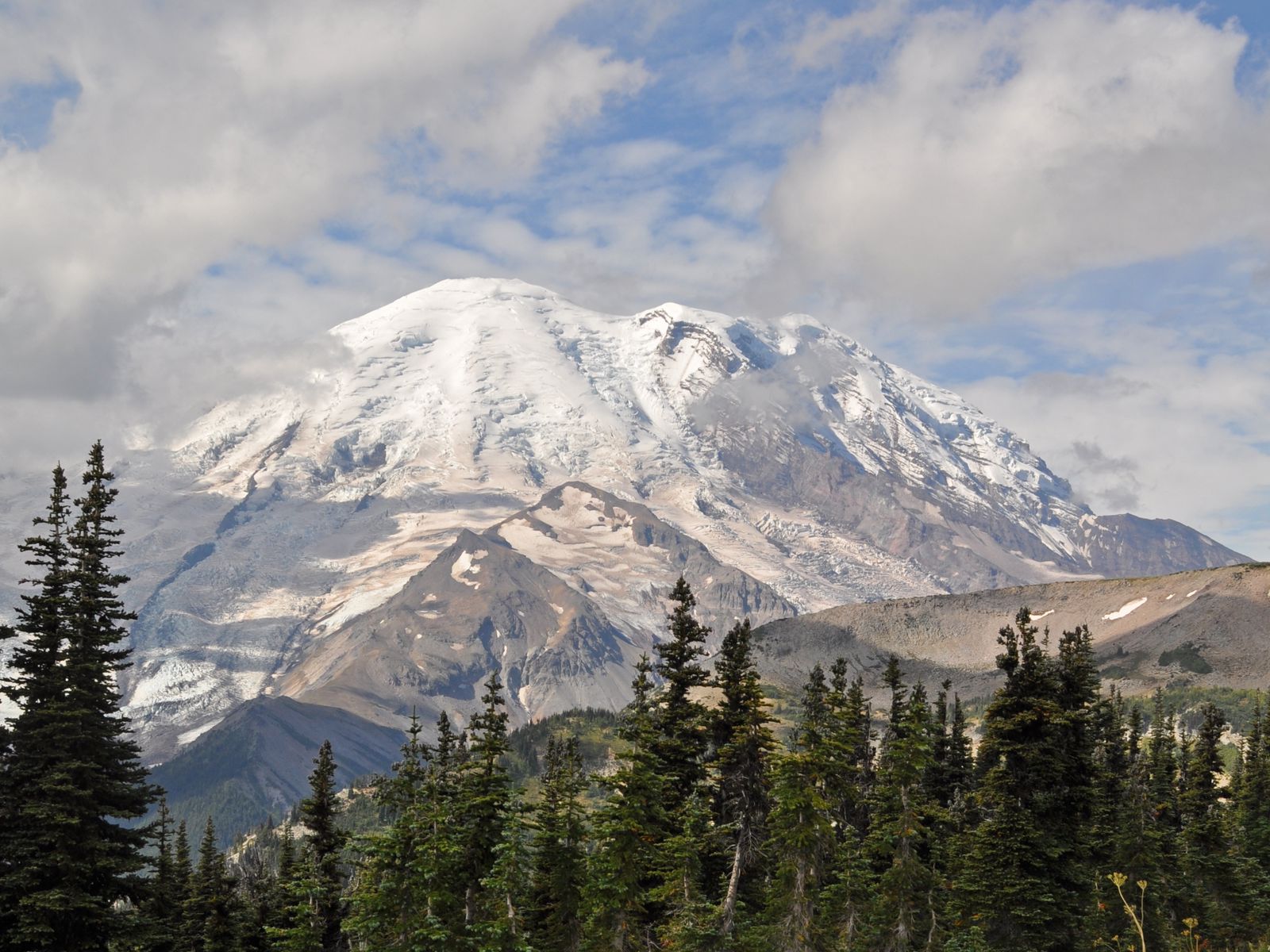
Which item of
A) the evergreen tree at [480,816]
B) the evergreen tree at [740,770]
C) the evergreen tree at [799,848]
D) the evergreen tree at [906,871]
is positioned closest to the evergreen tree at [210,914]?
the evergreen tree at [480,816]

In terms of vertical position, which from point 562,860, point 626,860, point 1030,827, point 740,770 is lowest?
point 562,860

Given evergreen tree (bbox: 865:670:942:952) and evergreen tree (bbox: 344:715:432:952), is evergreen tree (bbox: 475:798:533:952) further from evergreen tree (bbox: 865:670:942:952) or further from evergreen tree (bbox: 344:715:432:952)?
evergreen tree (bbox: 865:670:942:952)

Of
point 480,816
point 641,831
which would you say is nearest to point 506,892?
point 480,816

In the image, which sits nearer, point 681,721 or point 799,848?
point 799,848

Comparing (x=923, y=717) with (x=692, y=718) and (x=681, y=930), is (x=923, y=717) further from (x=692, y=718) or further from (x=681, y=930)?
(x=681, y=930)

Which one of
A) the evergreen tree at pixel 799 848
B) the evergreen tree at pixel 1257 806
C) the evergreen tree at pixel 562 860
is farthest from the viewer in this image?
the evergreen tree at pixel 1257 806

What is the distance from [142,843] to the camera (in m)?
44.9

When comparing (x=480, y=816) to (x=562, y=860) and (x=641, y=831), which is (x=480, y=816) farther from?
(x=641, y=831)

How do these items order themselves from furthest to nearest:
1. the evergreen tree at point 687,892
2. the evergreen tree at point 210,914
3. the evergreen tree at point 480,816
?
the evergreen tree at point 210,914
the evergreen tree at point 480,816
the evergreen tree at point 687,892

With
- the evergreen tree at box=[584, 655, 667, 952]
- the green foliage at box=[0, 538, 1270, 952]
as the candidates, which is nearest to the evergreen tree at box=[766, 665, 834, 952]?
the green foliage at box=[0, 538, 1270, 952]

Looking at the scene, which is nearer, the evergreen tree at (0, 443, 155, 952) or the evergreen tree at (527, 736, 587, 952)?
the evergreen tree at (0, 443, 155, 952)

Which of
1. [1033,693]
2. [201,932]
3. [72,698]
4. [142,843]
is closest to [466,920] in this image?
[142,843]

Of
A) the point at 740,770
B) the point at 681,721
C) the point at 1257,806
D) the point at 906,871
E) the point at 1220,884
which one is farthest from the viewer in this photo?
the point at 1257,806

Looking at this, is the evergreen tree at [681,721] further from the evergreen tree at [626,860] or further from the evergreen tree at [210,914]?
the evergreen tree at [210,914]
